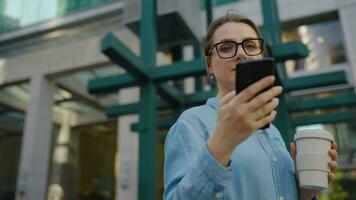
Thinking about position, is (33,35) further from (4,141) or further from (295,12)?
(295,12)

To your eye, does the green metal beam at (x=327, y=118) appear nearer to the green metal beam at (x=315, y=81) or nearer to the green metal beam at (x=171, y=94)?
the green metal beam at (x=315, y=81)

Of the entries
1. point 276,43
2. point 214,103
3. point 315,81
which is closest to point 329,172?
point 214,103

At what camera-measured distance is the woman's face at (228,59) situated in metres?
1.31

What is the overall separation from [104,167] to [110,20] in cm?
842

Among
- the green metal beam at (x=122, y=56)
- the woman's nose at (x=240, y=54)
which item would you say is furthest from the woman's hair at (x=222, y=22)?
the green metal beam at (x=122, y=56)

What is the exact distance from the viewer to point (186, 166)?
3.78 feet

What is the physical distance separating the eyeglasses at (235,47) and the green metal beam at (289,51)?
301 cm

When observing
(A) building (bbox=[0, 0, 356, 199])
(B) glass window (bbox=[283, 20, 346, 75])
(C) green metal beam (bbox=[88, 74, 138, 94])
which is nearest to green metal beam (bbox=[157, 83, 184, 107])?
(C) green metal beam (bbox=[88, 74, 138, 94])

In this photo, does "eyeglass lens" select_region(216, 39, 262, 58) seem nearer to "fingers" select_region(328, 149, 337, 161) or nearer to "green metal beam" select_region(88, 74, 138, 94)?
"fingers" select_region(328, 149, 337, 161)

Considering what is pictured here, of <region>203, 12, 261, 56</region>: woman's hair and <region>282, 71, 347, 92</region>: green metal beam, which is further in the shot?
<region>282, 71, 347, 92</region>: green metal beam

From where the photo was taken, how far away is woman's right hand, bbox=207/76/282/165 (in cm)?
92

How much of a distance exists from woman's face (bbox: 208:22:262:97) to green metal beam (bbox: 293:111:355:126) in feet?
19.7

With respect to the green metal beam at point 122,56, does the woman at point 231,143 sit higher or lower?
lower

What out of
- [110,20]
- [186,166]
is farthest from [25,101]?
[186,166]
